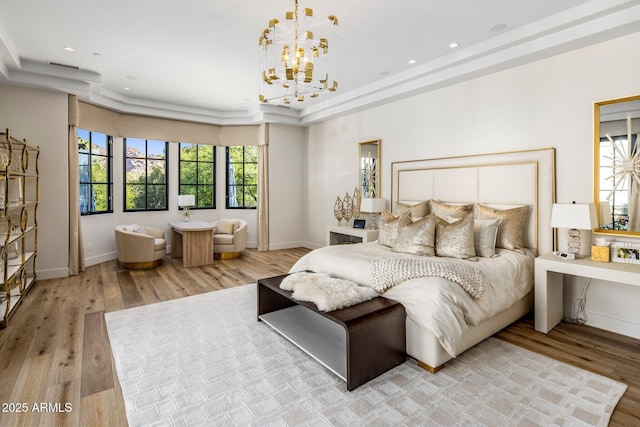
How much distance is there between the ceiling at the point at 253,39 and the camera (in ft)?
9.64

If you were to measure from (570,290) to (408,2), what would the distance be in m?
3.21

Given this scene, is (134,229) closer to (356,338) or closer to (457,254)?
(356,338)

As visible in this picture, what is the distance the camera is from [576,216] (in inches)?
116

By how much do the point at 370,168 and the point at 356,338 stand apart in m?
3.88

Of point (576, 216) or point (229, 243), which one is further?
point (229, 243)

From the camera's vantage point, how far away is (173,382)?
2.24 metres

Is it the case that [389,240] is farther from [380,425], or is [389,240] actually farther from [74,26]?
[74,26]

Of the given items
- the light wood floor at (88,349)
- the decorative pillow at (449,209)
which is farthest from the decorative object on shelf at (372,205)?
the light wood floor at (88,349)

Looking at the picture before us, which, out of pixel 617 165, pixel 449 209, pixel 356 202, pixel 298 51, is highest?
pixel 298 51

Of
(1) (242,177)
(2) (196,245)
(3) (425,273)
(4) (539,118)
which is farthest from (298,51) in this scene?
(1) (242,177)

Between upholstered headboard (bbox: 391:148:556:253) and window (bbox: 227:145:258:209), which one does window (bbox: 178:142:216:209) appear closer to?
window (bbox: 227:145:258:209)

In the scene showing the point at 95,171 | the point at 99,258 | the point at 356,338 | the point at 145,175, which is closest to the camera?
the point at 356,338

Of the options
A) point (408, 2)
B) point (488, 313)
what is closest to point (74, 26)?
point (408, 2)

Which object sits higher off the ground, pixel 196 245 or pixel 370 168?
pixel 370 168
